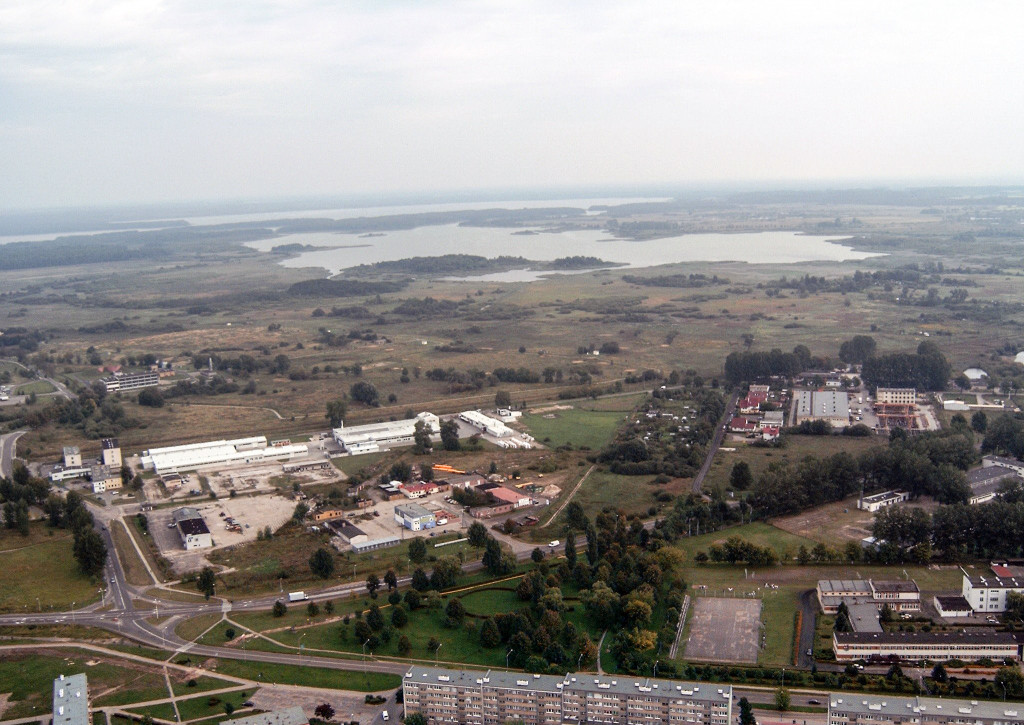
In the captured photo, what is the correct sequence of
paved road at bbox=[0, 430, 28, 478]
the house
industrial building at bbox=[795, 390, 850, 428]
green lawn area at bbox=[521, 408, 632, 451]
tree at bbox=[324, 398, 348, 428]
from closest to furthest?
1. the house
2. paved road at bbox=[0, 430, 28, 478]
3. green lawn area at bbox=[521, 408, 632, 451]
4. industrial building at bbox=[795, 390, 850, 428]
5. tree at bbox=[324, 398, 348, 428]

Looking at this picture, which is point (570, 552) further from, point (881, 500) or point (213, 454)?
point (213, 454)

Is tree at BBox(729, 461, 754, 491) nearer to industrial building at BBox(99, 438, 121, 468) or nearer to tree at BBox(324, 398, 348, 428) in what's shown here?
tree at BBox(324, 398, 348, 428)

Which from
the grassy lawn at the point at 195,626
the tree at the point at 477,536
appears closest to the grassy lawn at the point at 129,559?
the grassy lawn at the point at 195,626

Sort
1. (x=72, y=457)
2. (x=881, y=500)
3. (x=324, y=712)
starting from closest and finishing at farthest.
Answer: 1. (x=324, y=712)
2. (x=881, y=500)
3. (x=72, y=457)

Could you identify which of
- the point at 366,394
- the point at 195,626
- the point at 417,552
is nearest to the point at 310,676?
the point at 195,626

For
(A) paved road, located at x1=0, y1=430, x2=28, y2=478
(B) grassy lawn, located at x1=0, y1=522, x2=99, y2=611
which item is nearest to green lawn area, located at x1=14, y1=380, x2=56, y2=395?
(A) paved road, located at x1=0, y1=430, x2=28, y2=478

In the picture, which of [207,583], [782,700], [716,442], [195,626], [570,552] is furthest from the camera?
[716,442]
